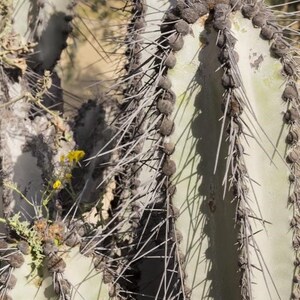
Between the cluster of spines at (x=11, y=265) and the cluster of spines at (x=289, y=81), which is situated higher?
the cluster of spines at (x=289, y=81)

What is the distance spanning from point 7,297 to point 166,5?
0.93 metres

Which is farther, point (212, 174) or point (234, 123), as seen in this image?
point (212, 174)

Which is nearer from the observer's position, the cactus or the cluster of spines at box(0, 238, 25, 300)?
the cactus

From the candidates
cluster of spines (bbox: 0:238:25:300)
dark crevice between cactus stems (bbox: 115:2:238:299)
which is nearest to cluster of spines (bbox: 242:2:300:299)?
dark crevice between cactus stems (bbox: 115:2:238:299)

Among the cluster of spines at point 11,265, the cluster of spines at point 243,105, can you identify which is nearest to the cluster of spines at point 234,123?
the cluster of spines at point 243,105

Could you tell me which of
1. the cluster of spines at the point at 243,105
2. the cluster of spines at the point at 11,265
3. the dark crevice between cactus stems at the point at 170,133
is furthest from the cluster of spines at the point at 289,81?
the cluster of spines at the point at 11,265

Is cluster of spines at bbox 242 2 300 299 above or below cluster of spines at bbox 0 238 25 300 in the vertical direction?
above

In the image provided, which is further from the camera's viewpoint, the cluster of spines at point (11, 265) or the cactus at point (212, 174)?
the cluster of spines at point (11, 265)

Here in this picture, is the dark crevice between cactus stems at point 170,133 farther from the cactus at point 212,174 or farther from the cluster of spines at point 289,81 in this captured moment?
the cluster of spines at point 289,81

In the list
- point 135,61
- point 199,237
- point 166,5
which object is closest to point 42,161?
point 135,61

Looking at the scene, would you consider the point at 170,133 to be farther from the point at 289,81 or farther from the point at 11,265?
the point at 11,265

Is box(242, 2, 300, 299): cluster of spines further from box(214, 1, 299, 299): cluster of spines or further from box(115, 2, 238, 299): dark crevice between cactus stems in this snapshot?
box(115, 2, 238, 299): dark crevice between cactus stems

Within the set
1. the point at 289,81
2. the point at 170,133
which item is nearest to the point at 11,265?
the point at 170,133

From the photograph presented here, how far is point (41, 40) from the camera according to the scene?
2762 mm
